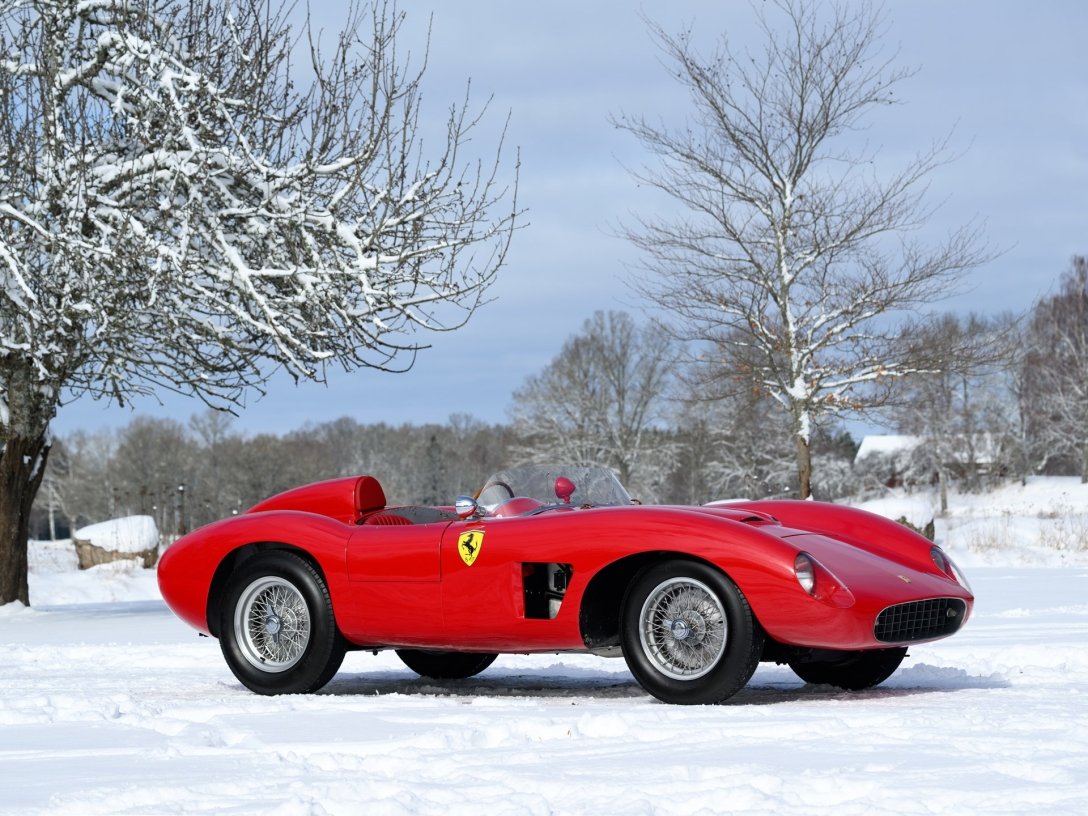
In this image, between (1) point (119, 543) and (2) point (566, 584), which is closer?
(2) point (566, 584)

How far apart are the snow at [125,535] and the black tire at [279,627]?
1888 centimetres

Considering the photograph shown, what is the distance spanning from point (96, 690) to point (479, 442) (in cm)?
8978

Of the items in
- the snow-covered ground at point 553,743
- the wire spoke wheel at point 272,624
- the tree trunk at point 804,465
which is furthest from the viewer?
the tree trunk at point 804,465

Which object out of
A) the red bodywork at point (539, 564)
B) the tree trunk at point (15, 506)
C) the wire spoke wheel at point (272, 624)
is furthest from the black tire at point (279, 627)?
the tree trunk at point (15, 506)

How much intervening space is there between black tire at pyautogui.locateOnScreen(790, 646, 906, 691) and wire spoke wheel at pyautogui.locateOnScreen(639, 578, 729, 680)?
46.0 inches

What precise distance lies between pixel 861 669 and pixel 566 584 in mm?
1677

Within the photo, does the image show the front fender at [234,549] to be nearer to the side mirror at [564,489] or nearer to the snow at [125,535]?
the side mirror at [564,489]

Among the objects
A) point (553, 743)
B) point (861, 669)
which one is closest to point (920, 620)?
point (861, 669)

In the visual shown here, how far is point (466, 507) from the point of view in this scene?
6543 mm

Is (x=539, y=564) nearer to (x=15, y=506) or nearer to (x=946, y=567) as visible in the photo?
(x=946, y=567)

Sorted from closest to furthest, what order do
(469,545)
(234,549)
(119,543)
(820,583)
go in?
1. (820,583)
2. (469,545)
3. (234,549)
4. (119,543)

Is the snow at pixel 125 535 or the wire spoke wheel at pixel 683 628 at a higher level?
the snow at pixel 125 535

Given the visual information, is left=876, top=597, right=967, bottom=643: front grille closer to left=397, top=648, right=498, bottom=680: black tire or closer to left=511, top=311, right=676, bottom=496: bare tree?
left=397, top=648, right=498, bottom=680: black tire

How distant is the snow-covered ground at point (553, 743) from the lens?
12.2 feet
